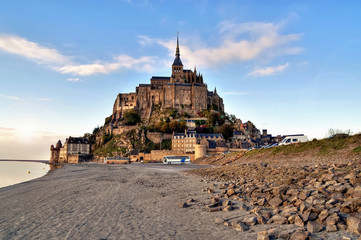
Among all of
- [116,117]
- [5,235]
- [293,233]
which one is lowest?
[5,235]

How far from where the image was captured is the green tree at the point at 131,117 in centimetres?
10406

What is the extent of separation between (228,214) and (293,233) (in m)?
3.24

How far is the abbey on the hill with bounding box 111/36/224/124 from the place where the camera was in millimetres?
106000

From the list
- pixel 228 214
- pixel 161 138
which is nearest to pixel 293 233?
pixel 228 214

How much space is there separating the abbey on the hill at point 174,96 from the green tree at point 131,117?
4.02 metres

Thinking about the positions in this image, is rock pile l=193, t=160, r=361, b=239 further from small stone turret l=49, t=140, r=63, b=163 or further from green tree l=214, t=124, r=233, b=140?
small stone turret l=49, t=140, r=63, b=163

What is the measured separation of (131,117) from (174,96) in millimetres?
18177

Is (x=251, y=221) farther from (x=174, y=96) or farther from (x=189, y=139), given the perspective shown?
(x=174, y=96)

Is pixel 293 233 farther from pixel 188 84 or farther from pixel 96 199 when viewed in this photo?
pixel 188 84

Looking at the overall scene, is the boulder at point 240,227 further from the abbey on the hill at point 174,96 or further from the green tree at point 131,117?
the green tree at point 131,117

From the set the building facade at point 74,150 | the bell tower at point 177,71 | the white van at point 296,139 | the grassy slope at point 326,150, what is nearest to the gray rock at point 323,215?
the grassy slope at point 326,150

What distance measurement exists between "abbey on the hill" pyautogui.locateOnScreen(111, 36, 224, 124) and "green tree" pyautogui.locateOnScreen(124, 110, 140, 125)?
4.02m

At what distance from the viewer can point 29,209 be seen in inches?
507

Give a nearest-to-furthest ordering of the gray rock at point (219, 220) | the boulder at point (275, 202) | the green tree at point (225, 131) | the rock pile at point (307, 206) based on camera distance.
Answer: the rock pile at point (307, 206) < the gray rock at point (219, 220) < the boulder at point (275, 202) < the green tree at point (225, 131)
